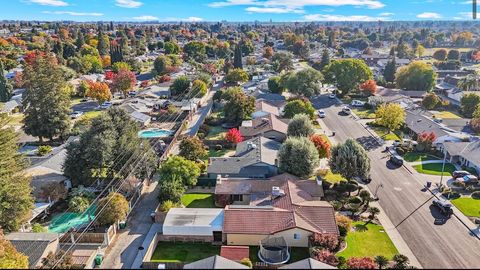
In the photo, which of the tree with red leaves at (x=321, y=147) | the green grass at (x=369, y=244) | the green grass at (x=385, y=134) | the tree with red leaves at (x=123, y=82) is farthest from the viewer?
the tree with red leaves at (x=123, y=82)

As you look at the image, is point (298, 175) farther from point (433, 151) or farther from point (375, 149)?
point (433, 151)

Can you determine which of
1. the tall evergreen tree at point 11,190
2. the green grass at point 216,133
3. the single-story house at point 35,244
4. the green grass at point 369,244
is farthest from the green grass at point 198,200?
the green grass at point 216,133

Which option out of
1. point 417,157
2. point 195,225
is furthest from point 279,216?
point 417,157

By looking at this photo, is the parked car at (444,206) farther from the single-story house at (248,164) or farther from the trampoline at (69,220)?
the trampoline at (69,220)

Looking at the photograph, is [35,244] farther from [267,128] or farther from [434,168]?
[434,168]

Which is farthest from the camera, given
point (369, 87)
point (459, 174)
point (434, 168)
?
point (369, 87)

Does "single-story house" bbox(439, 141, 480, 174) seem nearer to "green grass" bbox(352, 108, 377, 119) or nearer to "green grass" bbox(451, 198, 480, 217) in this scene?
"green grass" bbox(451, 198, 480, 217)
